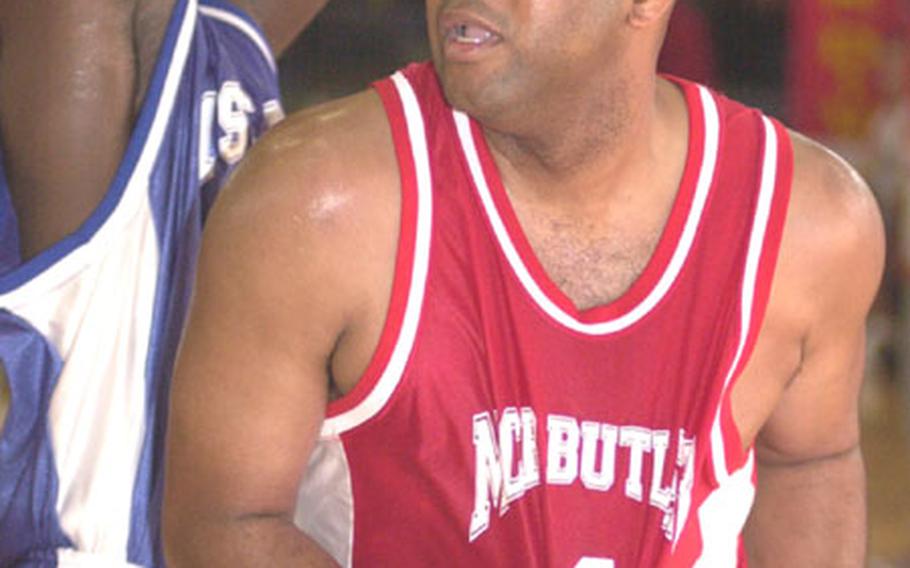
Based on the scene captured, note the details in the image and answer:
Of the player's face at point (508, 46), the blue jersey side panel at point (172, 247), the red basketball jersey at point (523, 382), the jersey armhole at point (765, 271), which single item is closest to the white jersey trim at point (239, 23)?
the blue jersey side panel at point (172, 247)

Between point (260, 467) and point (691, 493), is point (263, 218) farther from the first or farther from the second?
point (691, 493)

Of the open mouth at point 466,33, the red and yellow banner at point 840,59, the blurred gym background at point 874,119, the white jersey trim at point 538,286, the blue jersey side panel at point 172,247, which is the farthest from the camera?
the red and yellow banner at point 840,59

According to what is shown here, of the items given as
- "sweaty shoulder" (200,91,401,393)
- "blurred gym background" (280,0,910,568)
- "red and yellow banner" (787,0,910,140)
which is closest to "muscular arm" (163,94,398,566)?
"sweaty shoulder" (200,91,401,393)

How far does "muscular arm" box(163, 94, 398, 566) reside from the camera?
2.33 metres

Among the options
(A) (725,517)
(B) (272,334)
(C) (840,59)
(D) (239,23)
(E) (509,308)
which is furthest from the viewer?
(C) (840,59)

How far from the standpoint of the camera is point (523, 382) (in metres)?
2.43

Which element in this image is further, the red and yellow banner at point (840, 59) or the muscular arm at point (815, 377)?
the red and yellow banner at point (840, 59)

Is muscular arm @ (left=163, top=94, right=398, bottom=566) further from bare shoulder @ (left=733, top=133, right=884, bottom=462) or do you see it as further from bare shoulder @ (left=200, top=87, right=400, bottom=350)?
bare shoulder @ (left=733, top=133, right=884, bottom=462)

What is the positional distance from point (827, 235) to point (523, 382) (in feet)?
1.62

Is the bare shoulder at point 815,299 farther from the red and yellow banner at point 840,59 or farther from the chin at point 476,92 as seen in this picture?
the red and yellow banner at point 840,59

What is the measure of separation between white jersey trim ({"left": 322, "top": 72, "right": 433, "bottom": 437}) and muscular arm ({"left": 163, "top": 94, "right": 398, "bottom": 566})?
0.11 feet

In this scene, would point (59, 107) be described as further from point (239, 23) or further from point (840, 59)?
point (840, 59)

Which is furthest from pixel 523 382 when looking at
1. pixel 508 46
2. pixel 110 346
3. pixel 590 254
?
pixel 110 346

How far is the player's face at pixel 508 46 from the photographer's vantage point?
2332 millimetres
